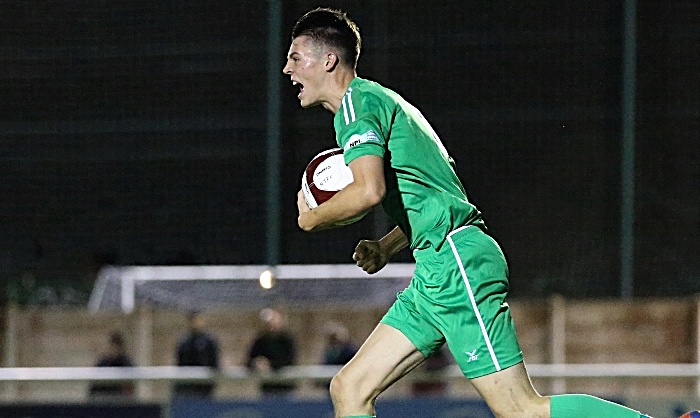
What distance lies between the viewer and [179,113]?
31.8ft

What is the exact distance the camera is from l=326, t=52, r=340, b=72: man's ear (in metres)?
4.02

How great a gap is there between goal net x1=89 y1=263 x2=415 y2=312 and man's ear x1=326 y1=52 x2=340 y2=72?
5.51 meters

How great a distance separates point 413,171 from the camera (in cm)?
387

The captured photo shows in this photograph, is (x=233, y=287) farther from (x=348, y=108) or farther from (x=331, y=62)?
(x=348, y=108)

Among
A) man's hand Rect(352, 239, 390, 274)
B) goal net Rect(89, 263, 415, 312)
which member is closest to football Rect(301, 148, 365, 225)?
man's hand Rect(352, 239, 390, 274)

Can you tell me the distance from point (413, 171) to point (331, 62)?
1.55 ft

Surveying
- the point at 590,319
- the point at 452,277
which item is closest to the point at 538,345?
the point at 590,319

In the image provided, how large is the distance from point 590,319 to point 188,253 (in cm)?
337

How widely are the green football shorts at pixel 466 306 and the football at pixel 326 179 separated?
340 mm

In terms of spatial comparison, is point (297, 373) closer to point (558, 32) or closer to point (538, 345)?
point (558, 32)

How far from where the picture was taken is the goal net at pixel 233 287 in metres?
10.0

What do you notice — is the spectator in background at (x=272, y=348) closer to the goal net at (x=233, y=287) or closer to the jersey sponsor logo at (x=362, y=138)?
the goal net at (x=233, y=287)

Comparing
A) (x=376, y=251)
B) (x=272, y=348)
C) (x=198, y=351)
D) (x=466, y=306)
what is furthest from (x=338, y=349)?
(x=466, y=306)

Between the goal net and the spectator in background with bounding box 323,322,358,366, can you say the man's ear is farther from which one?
the goal net
